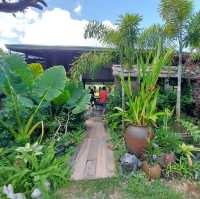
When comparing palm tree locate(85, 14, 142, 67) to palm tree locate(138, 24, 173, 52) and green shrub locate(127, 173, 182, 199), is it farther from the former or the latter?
green shrub locate(127, 173, 182, 199)

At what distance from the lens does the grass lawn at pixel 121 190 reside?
4.24 m

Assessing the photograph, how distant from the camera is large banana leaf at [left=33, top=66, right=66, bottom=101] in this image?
647 cm

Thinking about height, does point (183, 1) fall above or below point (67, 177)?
above

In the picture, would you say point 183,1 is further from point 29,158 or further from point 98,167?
point 29,158

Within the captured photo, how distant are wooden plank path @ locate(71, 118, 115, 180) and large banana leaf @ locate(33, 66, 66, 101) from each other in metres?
1.70

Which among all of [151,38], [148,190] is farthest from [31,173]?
[151,38]

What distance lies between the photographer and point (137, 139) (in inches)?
210

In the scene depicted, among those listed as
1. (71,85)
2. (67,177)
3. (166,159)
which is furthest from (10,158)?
(71,85)

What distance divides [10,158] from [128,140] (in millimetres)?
2555

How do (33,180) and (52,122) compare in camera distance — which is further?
(52,122)

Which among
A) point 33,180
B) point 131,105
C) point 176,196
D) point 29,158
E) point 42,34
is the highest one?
Answer: point 42,34

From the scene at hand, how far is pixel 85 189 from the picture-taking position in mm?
4418

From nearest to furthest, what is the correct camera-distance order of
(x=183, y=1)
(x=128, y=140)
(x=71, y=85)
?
(x=128, y=140)
(x=183, y=1)
(x=71, y=85)

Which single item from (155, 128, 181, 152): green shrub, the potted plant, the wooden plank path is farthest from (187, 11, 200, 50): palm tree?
the wooden plank path
